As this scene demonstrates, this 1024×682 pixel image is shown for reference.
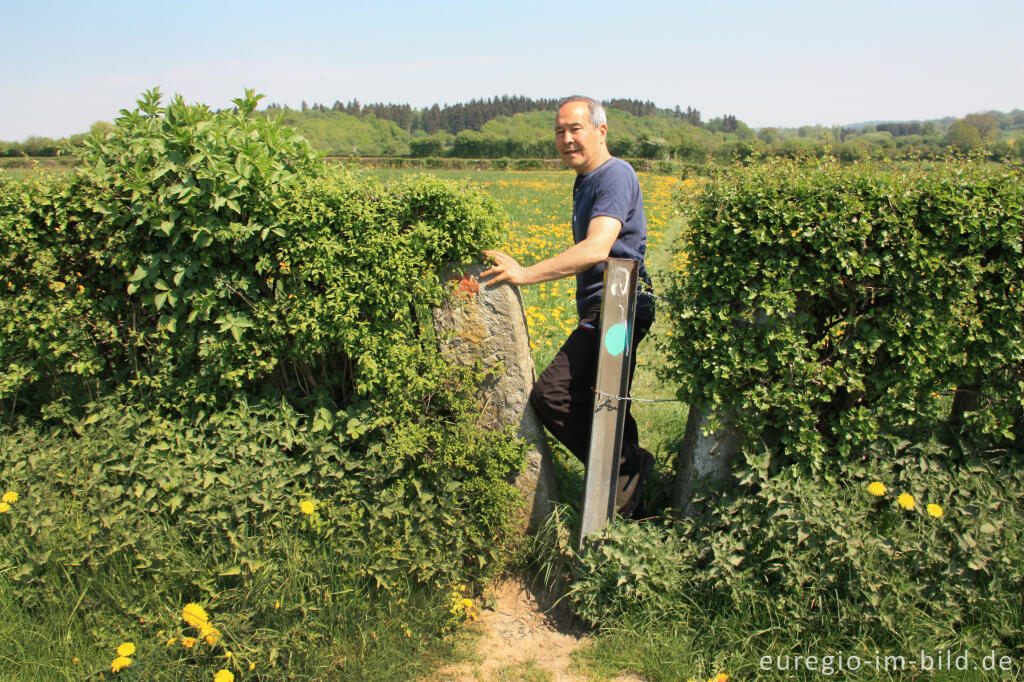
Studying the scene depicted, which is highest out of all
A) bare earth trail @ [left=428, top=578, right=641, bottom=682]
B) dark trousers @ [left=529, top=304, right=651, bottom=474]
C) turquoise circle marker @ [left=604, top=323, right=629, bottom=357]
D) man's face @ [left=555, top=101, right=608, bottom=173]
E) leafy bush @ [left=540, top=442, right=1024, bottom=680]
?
man's face @ [left=555, top=101, right=608, bottom=173]

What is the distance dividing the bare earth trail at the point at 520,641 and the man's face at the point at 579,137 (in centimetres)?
251

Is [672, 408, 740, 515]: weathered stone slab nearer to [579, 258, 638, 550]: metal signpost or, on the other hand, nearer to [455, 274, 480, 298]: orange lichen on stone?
[579, 258, 638, 550]: metal signpost

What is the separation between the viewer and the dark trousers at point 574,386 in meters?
3.60

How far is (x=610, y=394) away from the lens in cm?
346

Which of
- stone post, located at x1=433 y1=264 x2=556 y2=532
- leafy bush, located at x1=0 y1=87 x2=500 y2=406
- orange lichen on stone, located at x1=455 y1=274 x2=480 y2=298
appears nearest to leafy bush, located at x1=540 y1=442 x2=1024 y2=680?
stone post, located at x1=433 y1=264 x2=556 y2=532

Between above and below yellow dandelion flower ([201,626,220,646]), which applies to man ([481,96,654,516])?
above

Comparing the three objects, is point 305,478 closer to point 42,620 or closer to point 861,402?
point 42,620

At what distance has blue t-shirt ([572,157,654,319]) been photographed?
3.45 m

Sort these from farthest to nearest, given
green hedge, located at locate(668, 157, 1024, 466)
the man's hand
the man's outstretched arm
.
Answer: the man's hand
the man's outstretched arm
green hedge, located at locate(668, 157, 1024, 466)

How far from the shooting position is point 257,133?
11.0 feet

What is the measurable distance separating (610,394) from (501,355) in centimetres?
65

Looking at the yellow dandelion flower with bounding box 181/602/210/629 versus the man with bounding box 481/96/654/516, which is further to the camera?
the man with bounding box 481/96/654/516

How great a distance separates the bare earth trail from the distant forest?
2.70 meters

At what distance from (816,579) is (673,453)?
4.91ft
